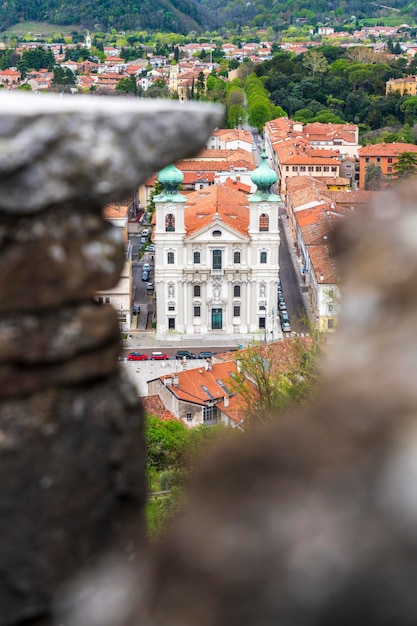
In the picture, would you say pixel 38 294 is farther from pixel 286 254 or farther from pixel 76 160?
pixel 286 254

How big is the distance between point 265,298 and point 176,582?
42.1 m

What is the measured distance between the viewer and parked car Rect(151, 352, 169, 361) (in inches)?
1635

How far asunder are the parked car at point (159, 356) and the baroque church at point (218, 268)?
2204 millimetres

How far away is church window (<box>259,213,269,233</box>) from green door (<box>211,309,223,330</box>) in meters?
4.24

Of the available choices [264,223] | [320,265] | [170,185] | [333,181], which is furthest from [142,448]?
[333,181]

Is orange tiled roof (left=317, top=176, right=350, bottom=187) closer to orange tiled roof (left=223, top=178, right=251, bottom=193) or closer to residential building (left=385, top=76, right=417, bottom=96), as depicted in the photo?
orange tiled roof (left=223, top=178, right=251, bottom=193)

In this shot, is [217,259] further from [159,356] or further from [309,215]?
[309,215]

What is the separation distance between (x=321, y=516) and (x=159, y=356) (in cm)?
3936

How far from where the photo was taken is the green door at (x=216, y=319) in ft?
148

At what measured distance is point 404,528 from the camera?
289 cm

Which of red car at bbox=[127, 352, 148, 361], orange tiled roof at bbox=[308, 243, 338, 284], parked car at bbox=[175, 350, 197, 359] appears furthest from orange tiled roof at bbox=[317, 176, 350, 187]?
red car at bbox=[127, 352, 148, 361]

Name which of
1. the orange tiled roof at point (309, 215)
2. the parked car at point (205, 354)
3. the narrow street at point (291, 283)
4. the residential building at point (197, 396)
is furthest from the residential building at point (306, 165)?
Result: the residential building at point (197, 396)

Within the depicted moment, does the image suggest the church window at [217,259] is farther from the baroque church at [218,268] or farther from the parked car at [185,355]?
the parked car at [185,355]

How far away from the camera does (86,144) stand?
3117 millimetres
